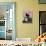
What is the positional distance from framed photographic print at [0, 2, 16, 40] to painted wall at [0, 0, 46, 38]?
0.50ft

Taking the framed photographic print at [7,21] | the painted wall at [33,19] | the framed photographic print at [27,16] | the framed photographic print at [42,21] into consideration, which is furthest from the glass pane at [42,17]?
the framed photographic print at [7,21]

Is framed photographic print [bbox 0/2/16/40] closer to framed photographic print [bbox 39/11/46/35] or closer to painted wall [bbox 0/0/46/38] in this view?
painted wall [bbox 0/0/46/38]

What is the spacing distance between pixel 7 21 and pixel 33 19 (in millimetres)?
797

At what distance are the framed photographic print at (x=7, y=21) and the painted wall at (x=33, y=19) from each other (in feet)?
0.50

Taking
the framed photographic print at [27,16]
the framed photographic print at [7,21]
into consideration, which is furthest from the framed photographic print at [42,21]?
the framed photographic print at [7,21]

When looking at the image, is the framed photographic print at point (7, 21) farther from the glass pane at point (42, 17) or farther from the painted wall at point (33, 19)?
the glass pane at point (42, 17)

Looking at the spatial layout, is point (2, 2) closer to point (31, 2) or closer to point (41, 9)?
point (31, 2)

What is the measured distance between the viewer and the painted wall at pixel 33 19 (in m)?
4.02

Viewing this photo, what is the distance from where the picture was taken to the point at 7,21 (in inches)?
163

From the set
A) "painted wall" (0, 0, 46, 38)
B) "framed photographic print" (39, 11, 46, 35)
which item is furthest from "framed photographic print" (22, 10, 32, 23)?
"framed photographic print" (39, 11, 46, 35)

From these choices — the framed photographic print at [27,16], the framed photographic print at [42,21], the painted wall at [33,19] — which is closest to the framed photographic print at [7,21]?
the painted wall at [33,19]

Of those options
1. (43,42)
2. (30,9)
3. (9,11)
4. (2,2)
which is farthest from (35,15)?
(43,42)

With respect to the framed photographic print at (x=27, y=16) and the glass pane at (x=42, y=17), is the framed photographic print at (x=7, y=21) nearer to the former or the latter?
the framed photographic print at (x=27, y=16)

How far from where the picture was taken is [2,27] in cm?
418
